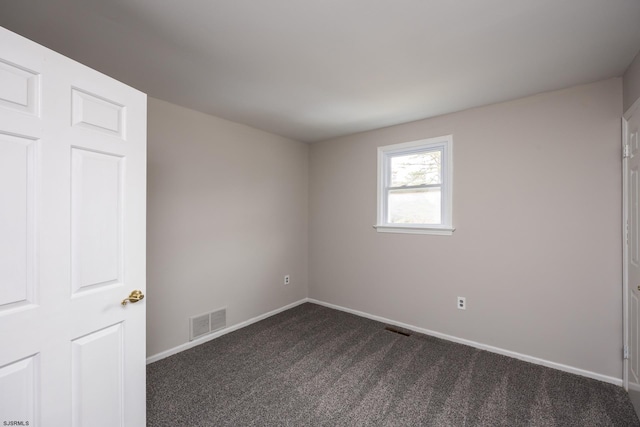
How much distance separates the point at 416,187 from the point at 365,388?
2.18 m

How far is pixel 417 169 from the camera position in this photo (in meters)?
3.33

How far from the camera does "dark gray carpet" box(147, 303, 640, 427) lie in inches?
73.0

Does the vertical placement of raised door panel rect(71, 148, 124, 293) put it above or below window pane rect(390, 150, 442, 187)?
below

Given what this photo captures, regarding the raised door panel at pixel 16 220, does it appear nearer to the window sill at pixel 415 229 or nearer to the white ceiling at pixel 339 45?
the white ceiling at pixel 339 45

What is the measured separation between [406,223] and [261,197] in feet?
6.10

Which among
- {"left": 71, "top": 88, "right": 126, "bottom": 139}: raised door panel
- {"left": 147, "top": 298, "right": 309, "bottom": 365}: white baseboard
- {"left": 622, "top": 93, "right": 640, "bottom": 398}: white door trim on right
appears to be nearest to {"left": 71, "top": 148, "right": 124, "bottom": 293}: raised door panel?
{"left": 71, "top": 88, "right": 126, "bottom": 139}: raised door panel

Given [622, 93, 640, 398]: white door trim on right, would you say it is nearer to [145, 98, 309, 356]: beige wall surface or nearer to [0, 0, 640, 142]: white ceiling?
[0, 0, 640, 142]: white ceiling

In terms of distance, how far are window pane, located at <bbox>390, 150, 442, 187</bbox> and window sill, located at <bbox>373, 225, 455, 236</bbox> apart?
0.52 meters

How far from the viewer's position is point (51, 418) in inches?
45.7

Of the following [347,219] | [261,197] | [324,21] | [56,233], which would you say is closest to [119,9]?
[324,21]

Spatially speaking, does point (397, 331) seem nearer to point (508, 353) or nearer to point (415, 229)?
point (508, 353)

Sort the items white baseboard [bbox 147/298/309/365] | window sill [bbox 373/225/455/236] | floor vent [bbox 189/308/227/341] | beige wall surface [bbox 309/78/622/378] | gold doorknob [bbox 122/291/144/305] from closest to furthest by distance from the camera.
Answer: gold doorknob [bbox 122/291/144/305]
beige wall surface [bbox 309/78/622/378]
white baseboard [bbox 147/298/309/365]
floor vent [bbox 189/308/227/341]
window sill [bbox 373/225/455/236]

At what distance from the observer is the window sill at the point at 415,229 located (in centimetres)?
303

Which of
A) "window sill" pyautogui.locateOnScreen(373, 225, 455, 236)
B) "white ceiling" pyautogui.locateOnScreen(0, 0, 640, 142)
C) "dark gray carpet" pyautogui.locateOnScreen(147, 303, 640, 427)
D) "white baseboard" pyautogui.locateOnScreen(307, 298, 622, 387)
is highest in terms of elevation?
"white ceiling" pyautogui.locateOnScreen(0, 0, 640, 142)
